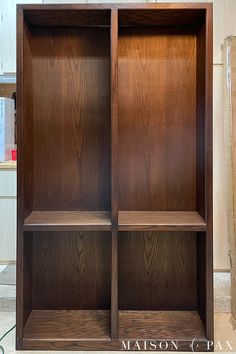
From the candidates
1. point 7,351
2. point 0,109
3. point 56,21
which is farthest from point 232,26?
point 7,351

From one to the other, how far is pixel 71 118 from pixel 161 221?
719 mm

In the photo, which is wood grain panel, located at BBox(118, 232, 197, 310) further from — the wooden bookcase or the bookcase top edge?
the bookcase top edge

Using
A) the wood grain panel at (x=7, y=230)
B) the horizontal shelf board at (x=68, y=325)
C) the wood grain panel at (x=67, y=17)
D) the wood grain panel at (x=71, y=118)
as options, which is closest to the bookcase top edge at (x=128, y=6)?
the wood grain panel at (x=67, y=17)

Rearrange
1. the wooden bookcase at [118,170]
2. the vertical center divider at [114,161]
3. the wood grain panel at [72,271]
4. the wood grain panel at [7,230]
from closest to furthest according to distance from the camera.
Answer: the vertical center divider at [114,161] → the wooden bookcase at [118,170] → the wood grain panel at [72,271] → the wood grain panel at [7,230]

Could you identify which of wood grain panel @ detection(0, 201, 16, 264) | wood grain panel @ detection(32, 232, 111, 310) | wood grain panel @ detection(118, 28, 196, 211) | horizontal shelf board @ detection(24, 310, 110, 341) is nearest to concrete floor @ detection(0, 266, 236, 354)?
horizontal shelf board @ detection(24, 310, 110, 341)

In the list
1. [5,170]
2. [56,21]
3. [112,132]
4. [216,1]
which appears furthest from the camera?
[5,170]

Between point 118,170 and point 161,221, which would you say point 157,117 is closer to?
point 118,170

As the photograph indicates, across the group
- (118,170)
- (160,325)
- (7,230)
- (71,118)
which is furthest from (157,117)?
(7,230)

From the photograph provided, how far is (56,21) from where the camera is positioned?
159cm

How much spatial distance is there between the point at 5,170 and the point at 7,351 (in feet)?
4.92

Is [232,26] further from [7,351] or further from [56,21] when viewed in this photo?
[7,351]

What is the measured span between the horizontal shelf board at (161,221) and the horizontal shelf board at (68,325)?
529mm

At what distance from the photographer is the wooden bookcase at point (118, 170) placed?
5.35 feet

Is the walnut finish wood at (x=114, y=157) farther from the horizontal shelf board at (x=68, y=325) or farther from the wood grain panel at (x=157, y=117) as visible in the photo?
the wood grain panel at (x=157, y=117)
